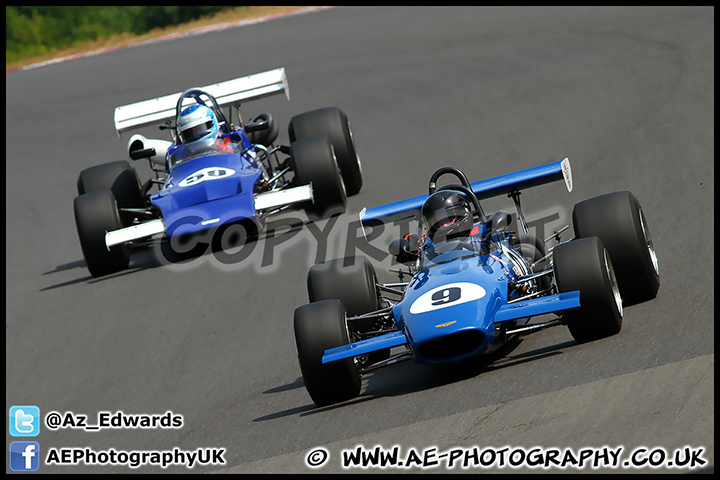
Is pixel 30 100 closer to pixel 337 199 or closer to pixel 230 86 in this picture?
pixel 230 86

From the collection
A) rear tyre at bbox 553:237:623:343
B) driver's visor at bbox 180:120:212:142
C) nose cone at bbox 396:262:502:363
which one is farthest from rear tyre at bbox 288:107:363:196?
A: rear tyre at bbox 553:237:623:343

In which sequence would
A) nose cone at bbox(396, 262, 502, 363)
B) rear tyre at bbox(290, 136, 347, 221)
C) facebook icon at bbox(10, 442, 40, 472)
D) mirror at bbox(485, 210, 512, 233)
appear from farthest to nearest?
rear tyre at bbox(290, 136, 347, 221) → mirror at bbox(485, 210, 512, 233) → facebook icon at bbox(10, 442, 40, 472) → nose cone at bbox(396, 262, 502, 363)

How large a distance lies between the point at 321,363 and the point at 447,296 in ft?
3.06

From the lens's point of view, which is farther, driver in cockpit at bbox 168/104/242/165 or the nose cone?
driver in cockpit at bbox 168/104/242/165

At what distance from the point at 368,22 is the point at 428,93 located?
279 inches

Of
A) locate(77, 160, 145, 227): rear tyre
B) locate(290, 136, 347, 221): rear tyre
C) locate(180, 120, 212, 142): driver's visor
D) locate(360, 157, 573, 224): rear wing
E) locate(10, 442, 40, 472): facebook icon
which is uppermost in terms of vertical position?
locate(180, 120, 212, 142): driver's visor

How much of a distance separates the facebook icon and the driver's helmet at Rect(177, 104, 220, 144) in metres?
5.57

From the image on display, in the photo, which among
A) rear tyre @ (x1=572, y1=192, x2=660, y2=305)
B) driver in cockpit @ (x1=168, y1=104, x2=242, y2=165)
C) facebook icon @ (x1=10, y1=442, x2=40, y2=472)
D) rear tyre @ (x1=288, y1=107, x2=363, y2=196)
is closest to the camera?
facebook icon @ (x1=10, y1=442, x2=40, y2=472)

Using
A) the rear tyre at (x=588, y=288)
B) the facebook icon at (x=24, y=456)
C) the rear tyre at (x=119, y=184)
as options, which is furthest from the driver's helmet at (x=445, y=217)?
the rear tyre at (x=119, y=184)

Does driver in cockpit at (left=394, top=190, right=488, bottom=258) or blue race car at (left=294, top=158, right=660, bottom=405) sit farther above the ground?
driver in cockpit at (left=394, top=190, right=488, bottom=258)

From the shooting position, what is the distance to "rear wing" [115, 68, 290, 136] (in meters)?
13.4

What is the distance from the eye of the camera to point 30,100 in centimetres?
2412

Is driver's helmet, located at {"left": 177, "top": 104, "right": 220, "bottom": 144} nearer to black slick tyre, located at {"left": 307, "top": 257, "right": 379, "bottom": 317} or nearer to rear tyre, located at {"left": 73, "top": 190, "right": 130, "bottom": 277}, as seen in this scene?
rear tyre, located at {"left": 73, "top": 190, "right": 130, "bottom": 277}

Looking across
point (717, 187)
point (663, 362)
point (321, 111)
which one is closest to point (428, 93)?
point (321, 111)
